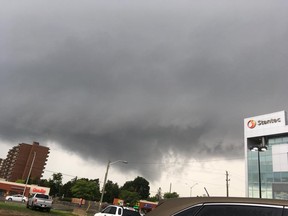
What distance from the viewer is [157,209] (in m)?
4.01

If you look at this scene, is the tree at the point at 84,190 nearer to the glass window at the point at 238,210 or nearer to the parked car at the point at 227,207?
the parked car at the point at 227,207

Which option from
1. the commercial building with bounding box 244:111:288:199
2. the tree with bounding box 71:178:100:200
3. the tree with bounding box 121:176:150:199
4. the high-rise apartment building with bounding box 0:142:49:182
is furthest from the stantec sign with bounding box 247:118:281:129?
the high-rise apartment building with bounding box 0:142:49:182

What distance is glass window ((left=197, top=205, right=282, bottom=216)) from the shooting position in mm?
2959

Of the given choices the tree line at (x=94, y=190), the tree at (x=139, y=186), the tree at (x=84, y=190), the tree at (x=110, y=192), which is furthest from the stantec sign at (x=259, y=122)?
the tree at (x=139, y=186)

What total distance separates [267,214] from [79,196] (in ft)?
385

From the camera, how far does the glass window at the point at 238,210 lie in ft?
9.71

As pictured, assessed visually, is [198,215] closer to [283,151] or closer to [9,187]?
[283,151]

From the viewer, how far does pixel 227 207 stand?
3219 mm

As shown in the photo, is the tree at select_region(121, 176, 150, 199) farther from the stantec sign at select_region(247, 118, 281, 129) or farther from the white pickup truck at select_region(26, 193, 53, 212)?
the white pickup truck at select_region(26, 193, 53, 212)

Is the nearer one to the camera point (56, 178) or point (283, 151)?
point (283, 151)

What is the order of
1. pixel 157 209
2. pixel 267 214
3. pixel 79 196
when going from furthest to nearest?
pixel 79 196 < pixel 157 209 < pixel 267 214

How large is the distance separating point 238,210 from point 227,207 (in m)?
0.13

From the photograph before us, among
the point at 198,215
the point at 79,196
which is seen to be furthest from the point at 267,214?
the point at 79,196

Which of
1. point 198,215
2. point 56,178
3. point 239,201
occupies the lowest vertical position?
point 198,215
